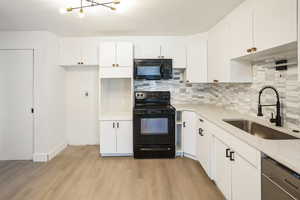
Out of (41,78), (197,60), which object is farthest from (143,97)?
(41,78)

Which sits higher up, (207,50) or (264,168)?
(207,50)

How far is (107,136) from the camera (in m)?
3.75

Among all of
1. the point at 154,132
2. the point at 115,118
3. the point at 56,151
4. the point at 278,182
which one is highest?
the point at 115,118

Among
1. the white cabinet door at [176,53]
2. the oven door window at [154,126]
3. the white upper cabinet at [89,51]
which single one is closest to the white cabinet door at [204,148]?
the oven door window at [154,126]

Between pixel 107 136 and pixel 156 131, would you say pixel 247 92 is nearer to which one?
pixel 156 131

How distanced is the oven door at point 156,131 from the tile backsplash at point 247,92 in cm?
78

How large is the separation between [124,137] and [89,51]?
1798 millimetres

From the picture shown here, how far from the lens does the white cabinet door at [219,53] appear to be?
9.48 feet

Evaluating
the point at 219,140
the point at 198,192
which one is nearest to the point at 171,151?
the point at 198,192

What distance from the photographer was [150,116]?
3.61m

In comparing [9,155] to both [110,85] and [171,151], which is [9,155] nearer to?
[110,85]

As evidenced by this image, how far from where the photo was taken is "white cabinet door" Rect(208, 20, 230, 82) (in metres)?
2.89

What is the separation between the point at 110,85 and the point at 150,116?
1230 mm

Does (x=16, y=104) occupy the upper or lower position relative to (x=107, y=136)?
upper
